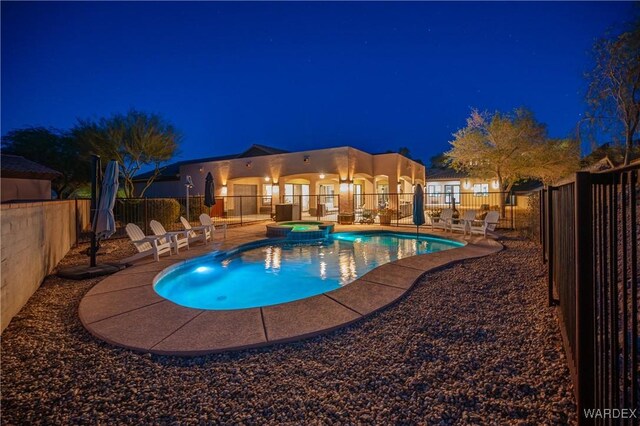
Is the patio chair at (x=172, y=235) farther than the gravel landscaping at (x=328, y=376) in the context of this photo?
Yes

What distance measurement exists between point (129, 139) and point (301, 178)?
36.9 feet

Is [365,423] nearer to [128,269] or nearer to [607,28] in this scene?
[128,269]

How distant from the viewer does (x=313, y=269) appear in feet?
24.6

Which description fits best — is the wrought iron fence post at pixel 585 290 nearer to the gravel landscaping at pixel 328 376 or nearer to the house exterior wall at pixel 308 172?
the gravel landscaping at pixel 328 376

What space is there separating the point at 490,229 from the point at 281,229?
789 centimetres

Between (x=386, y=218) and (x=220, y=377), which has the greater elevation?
(x=386, y=218)

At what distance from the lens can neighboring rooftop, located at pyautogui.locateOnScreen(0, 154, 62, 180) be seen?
13.3m

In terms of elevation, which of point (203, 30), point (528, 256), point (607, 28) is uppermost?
point (203, 30)

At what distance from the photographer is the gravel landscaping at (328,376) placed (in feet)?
6.24

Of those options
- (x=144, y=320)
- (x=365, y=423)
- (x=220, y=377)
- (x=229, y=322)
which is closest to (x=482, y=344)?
(x=365, y=423)

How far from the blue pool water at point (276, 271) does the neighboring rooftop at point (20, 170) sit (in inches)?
519

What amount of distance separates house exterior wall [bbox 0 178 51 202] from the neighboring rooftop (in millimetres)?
319

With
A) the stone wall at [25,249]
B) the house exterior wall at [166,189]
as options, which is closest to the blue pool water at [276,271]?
the stone wall at [25,249]

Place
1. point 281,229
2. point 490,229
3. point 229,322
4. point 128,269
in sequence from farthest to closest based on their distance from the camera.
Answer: point 281,229 < point 490,229 < point 128,269 < point 229,322
